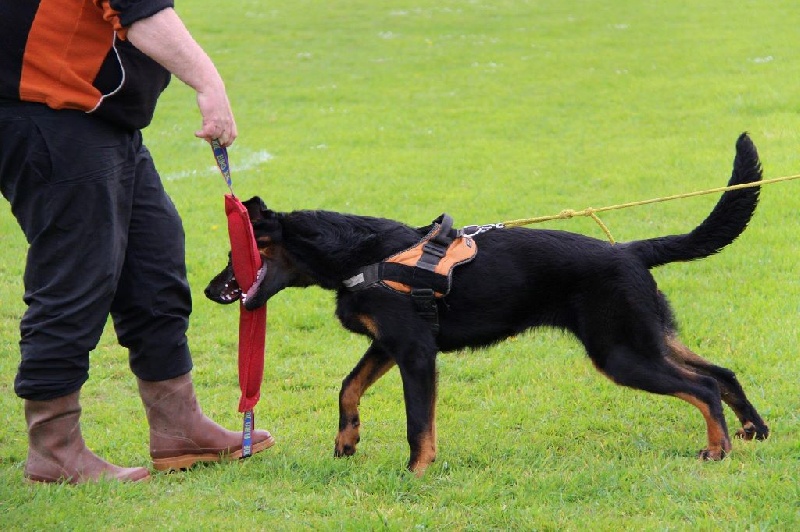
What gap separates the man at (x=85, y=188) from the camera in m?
3.85

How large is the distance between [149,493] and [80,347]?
69 cm

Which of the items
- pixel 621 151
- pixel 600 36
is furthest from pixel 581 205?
pixel 600 36

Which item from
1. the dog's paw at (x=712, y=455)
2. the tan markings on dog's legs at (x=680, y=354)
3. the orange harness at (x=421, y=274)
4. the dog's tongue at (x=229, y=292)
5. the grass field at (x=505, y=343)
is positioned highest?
the orange harness at (x=421, y=274)

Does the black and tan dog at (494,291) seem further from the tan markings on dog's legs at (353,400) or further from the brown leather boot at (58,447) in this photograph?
the brown leather boot at (58,447)

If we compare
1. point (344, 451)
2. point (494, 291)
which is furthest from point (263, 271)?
point (494, 291)

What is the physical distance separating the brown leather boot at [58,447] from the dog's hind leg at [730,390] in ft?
8.51

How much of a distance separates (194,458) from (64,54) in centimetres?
192

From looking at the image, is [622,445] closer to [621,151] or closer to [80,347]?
[80,347]

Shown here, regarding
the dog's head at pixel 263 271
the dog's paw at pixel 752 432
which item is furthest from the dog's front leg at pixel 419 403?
the dog's paw at pixel 752 432

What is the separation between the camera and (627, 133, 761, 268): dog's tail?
4602 mm

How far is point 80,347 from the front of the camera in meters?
4.13

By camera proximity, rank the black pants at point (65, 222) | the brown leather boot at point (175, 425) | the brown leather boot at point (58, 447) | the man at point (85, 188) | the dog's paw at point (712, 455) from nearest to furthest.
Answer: the man at point (85, 188) → the black pants at point (65, 222) → the brown leather boot at point (58, 447) → the dog's paw at point (712, 455) → the brown leather boot at point (175, 425)

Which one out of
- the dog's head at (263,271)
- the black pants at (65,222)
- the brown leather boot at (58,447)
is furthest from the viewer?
the dog's head at (263,271)

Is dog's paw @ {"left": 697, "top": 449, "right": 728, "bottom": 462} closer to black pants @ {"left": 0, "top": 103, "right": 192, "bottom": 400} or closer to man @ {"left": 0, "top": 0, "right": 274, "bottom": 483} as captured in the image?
man @ {"left": 0, "top": 0, "right": 274, "bottom": 483}
